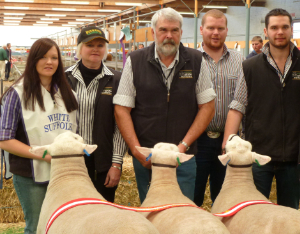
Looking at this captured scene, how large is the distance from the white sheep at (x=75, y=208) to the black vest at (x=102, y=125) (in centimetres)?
39

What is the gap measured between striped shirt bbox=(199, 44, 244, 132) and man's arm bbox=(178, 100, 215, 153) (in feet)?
1.27

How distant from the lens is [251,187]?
1775mm

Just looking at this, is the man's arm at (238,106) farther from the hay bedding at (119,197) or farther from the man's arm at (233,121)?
the hay bedding at (119,197)

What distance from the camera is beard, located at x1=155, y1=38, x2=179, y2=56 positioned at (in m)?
2.04

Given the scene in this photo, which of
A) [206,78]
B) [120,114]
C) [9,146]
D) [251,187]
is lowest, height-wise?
[251,187]

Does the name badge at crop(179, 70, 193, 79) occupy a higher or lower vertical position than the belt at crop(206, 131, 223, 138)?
higher

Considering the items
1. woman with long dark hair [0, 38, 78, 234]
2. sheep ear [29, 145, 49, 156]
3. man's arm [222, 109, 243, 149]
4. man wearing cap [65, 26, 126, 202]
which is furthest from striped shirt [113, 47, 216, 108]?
sheep ear [29, 145, 49, 156]

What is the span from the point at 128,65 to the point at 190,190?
0.90 m

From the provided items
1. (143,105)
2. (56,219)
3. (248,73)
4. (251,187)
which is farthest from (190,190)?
(56,219)

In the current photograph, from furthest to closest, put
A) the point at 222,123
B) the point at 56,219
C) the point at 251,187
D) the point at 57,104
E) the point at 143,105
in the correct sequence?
1. the point at 222,123
2. the point at 143,105
3. the point at 57,104
4. the point at 251,187
5. the point at 56,219

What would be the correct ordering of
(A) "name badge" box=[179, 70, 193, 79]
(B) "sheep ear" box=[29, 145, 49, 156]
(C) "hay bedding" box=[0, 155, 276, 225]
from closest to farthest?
1. (B) "sheep ear" box=[29, 145, 49, 156]
2. (A) "name badge" box=[179, 70, 193, 79]
3. (C) "hay bedding" box=[0, 155, 276, 225]

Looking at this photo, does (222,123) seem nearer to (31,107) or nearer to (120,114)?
(120,114)

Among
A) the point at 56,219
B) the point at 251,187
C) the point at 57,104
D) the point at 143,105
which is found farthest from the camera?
the point at 143,105

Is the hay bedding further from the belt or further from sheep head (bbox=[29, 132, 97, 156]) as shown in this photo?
sheep head (bbox=[29, 132, 97, 156])
